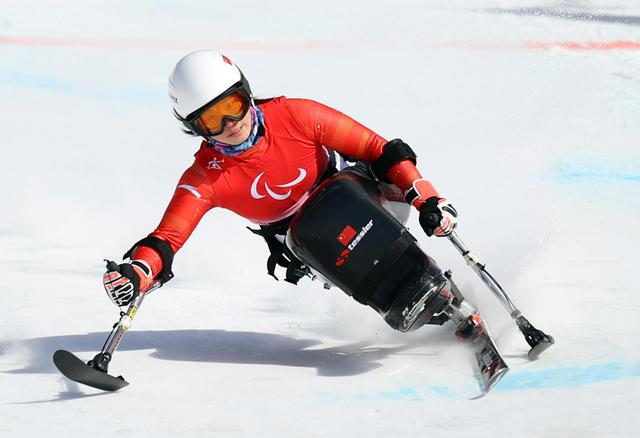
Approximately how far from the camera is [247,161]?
4.63 metres

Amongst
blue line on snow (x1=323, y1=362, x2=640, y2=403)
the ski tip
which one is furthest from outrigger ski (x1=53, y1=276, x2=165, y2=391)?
the ski tip

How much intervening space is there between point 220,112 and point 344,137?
25.7 inches

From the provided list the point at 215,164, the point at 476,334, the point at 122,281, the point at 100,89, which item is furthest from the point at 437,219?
the point at 100,89

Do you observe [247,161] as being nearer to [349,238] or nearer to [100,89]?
[349,238]

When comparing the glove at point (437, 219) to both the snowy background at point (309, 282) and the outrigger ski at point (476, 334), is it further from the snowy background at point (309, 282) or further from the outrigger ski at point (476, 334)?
Result: the snowy background at point (309, 282)

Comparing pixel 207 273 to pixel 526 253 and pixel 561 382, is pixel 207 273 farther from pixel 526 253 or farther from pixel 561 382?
pixel 561 382

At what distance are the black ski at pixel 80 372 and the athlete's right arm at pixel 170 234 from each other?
0.36 meters

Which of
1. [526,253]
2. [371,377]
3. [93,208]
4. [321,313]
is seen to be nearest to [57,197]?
[93,208]

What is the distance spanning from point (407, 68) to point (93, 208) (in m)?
6.12

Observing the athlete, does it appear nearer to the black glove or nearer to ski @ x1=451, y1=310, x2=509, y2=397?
the black glove

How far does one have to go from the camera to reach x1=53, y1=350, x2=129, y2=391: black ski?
13.4 ft

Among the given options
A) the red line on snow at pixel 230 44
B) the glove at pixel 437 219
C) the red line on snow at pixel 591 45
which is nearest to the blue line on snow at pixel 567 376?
the glove at pixel 437 219

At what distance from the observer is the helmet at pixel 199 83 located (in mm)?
4375

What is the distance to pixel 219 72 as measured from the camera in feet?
14.5
